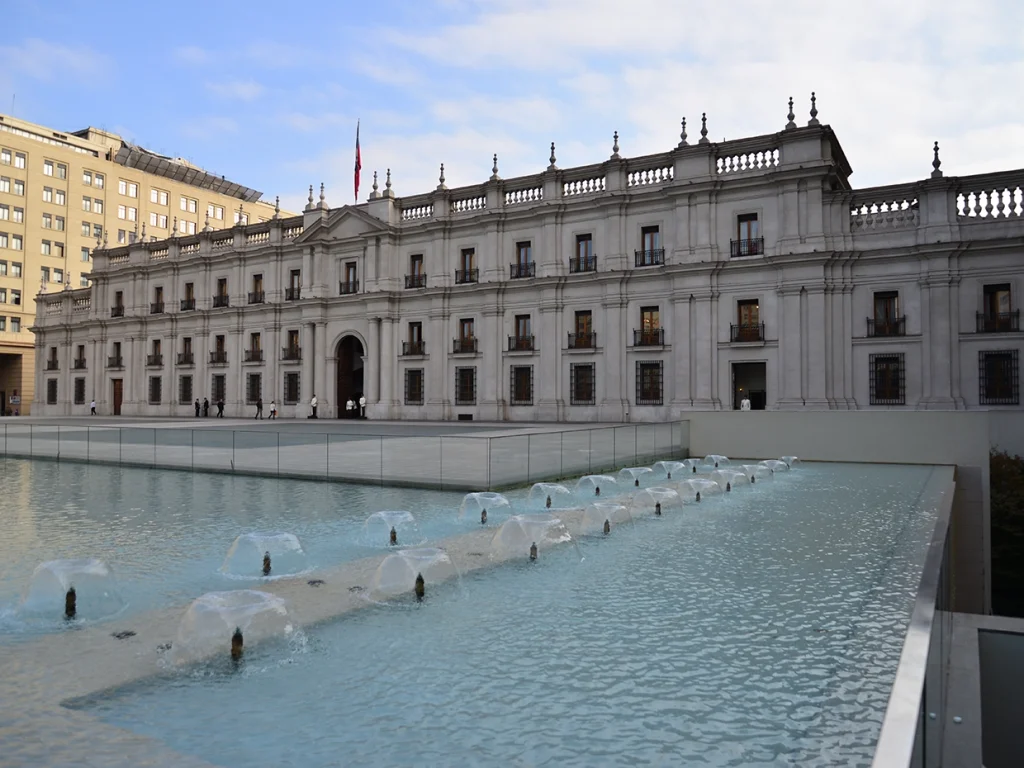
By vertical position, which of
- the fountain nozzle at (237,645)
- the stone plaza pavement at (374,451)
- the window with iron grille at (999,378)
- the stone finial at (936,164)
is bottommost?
the fountain nozzle at (237,645)

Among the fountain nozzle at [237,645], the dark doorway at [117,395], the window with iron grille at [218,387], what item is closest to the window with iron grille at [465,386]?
the window with iron grille at [218,387]

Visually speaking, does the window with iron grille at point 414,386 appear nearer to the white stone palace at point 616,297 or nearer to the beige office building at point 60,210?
the white stone palace at point 616,297

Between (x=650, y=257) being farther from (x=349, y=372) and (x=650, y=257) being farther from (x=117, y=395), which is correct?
(x=117, y=395)

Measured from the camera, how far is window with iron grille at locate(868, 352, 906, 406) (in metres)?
29.5

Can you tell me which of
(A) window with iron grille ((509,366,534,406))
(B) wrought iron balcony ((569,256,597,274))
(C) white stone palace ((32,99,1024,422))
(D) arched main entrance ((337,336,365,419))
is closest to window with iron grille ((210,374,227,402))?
(C) white stone palace ((32,99,1024,422))

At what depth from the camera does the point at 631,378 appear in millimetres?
35031

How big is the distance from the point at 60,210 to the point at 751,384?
6206 cm

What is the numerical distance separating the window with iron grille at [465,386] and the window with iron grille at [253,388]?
49.0 ft

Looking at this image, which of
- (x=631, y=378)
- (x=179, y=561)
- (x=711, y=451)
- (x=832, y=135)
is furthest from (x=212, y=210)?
(x=179, y=561)

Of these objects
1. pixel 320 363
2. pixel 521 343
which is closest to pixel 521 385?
pixel 521 343

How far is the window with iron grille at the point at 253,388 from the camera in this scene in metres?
47.2

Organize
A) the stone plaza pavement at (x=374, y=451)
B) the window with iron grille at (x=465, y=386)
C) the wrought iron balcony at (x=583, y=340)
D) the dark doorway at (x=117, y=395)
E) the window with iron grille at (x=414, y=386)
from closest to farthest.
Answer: the stone plaza pavement at (x=374, y=451) → the wrought iron balcony at (x=583, y=340) → the window with iron grille at (x=465, y=386) → the window with iron grille at (x=414, y=386) → the dark doorway at (x=117, y=395)

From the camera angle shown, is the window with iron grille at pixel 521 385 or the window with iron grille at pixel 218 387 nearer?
the window with iron grille at pixel 521 385

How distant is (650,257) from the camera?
35.0 metres
